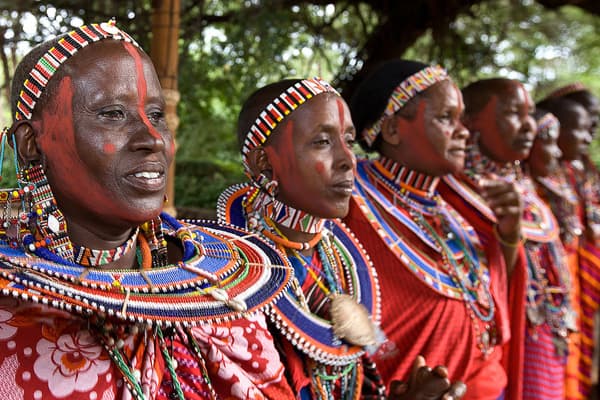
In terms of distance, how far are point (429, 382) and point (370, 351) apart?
0.22 meters

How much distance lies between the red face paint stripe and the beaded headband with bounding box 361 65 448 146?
4.94 ft

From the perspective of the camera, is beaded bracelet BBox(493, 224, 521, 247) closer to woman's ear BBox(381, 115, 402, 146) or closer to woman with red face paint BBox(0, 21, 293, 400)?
woman's ear BBox(381, 115, 402, 146)

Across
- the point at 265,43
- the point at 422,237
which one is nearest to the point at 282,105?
the point at 422,237

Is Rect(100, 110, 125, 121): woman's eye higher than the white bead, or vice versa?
Rect(100, 110, 125, 121): woman's eye

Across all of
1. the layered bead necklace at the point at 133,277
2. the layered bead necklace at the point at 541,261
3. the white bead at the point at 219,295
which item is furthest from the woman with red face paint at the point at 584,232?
the white bead at the point at 219,295

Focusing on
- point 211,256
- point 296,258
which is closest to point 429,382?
point 296,258

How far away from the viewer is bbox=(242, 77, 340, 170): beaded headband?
188 centimetres

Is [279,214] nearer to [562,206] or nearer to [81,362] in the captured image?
[81,362]

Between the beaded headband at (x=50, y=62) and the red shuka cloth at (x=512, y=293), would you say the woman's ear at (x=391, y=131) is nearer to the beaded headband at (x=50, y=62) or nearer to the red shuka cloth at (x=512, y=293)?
the red shuka cloth at (x=512, y=293)

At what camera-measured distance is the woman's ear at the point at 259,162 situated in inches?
76.9

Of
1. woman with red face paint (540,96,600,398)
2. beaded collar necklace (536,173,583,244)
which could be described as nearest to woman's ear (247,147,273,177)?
beaded collar necklace (536,173,583,244)

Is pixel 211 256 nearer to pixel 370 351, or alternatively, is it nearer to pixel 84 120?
pixel 84 120

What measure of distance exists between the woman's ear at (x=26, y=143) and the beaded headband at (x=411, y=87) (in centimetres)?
167

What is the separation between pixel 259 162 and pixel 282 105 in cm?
20
